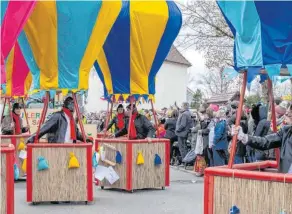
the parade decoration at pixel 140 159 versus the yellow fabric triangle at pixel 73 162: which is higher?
the yellow fabric triangle at pixel 73 162

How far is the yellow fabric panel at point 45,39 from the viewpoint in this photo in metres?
9.46

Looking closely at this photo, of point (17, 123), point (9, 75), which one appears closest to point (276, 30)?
point (9, 75)

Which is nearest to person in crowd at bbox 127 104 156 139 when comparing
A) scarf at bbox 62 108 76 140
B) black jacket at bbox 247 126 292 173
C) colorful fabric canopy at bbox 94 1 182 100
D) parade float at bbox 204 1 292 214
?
colorful fabric canopy at bbox 94 1 182 100

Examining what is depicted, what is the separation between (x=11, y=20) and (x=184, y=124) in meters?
9.02

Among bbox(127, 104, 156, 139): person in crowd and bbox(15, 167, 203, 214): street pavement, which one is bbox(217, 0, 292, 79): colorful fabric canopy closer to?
bbox(15, 167, 203, 214): street pavement

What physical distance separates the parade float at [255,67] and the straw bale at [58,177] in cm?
420

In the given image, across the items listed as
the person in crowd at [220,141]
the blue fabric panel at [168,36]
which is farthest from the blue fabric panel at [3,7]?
the person in crowd at [220,141]

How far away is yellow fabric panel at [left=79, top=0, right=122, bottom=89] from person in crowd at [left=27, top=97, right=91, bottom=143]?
0.57 m

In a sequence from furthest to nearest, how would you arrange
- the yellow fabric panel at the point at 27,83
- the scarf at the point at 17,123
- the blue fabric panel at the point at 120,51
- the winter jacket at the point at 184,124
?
the winter jacket at the point at 184,124 → the yellow fabric panel at the point at 27,83 → the scarf at the point at 17,123 → the blue fabric panel at the point at 120,51

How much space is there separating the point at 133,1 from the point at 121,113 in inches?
120

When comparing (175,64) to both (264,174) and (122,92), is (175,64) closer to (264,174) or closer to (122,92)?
(122,92)

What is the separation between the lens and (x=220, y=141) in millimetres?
13055

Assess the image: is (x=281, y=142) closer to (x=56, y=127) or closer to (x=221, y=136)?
(x=56, y=127)

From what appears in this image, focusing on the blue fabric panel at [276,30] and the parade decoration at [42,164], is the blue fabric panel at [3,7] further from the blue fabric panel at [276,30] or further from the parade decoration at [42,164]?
the blue fabric panel at [276,30]
